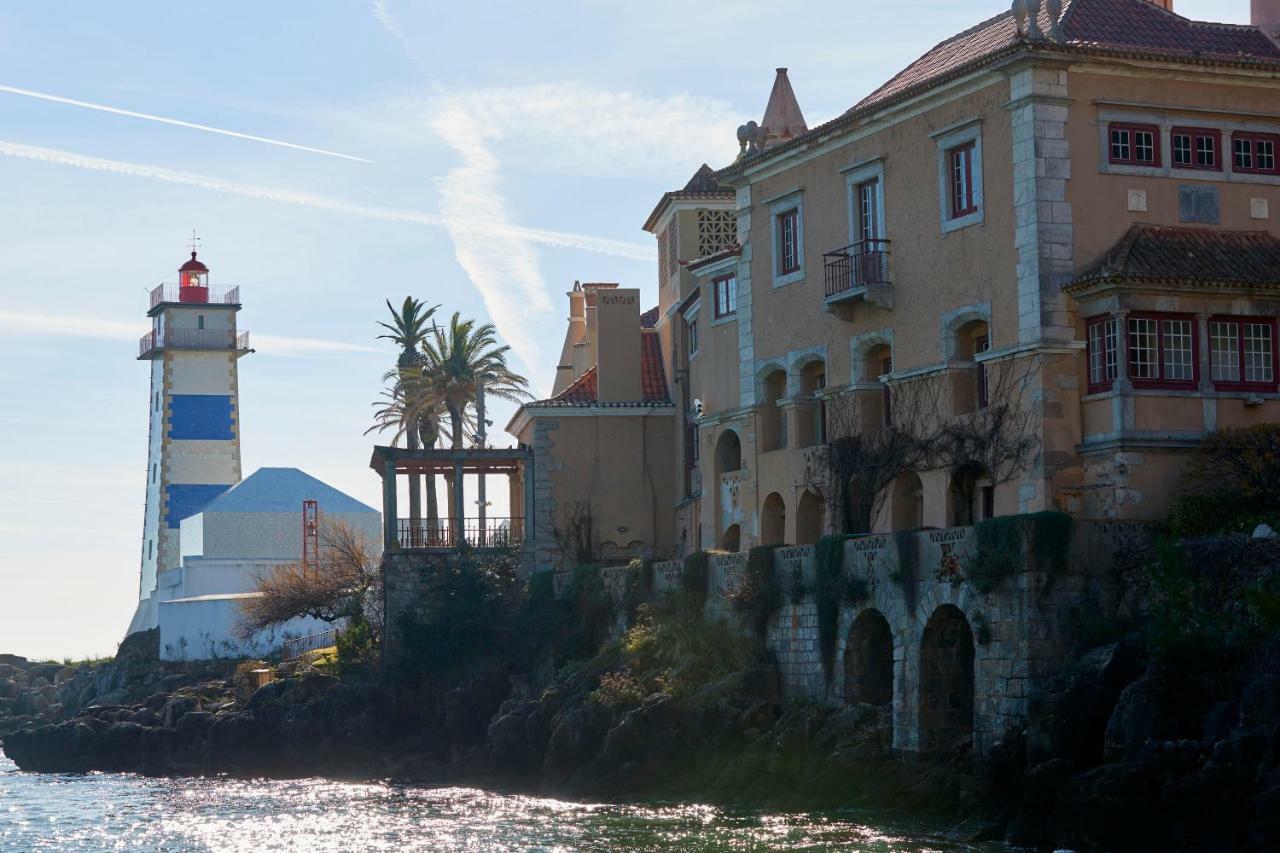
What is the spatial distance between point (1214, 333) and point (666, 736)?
491 inches

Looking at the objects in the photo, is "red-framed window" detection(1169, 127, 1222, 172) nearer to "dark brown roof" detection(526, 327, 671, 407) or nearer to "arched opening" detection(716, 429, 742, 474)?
"arched opening" detection(716, 429, 742, 474)

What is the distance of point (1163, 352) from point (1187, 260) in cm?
180

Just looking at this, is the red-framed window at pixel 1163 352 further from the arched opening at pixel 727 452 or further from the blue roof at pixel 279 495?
the blue roof at pixel 279 495

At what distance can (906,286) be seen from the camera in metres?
41.9

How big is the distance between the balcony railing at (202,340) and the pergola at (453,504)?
25483mm

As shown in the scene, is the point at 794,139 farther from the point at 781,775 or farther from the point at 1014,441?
the point at 781,775

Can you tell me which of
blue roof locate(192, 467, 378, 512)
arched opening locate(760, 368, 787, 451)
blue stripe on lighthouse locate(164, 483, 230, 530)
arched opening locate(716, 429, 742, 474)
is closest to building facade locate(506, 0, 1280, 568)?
arched opening locate(760, 368, 787, 451)

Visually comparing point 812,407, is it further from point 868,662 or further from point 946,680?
point 946,680

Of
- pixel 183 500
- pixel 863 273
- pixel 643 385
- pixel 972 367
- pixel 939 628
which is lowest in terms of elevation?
pixel 939 628

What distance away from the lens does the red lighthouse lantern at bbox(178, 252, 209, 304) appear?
83000 millimetres

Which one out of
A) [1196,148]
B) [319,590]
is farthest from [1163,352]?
[319,590]

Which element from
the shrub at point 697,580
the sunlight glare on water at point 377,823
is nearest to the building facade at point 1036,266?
the shrub at point 697,580

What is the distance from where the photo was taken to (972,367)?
40.3 metres

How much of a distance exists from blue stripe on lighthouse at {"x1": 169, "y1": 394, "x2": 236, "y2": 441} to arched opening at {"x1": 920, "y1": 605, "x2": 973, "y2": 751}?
1984 inches
